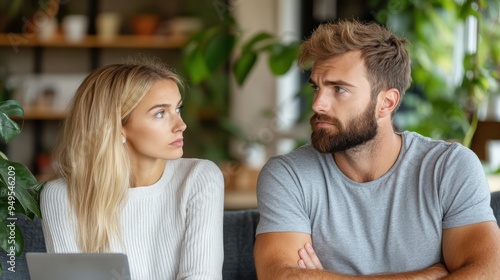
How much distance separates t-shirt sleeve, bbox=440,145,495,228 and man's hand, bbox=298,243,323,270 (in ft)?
1.07

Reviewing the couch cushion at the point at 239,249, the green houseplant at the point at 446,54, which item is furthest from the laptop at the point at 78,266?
the green houseplant at the point at 446,54

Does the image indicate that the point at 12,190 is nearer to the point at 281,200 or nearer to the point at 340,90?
the point at 281,200

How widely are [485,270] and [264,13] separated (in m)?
3.45

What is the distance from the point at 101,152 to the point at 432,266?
88cm

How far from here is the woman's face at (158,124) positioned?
224 centimetres

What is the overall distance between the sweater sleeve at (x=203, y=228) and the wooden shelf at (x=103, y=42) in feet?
11.0

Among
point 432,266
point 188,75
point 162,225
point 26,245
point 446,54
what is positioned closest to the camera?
point 432,266

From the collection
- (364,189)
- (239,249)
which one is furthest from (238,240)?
(364,189)

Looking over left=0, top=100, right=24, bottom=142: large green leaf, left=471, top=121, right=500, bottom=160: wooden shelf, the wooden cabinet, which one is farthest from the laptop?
the wooden cabinet

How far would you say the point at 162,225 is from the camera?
228 centimetres

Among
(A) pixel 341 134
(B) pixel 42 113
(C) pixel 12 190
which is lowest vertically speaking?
(B) pixel 42 113

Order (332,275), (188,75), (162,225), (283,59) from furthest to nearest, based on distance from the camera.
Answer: (188,75) → (283,59) → (162,225) → (332,275)

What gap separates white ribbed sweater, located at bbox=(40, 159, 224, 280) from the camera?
224 cm

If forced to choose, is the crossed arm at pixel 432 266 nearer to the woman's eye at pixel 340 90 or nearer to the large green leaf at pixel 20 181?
the woman's eye at pixel 340 90
